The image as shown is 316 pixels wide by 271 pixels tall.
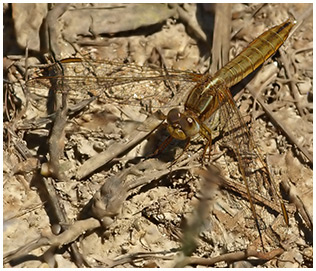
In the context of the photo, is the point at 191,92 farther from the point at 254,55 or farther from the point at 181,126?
the point at 254,55

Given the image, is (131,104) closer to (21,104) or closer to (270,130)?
(21,104)

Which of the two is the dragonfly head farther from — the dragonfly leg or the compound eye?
the dragonfly leg

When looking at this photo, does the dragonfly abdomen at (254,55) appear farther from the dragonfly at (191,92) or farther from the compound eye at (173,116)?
the compound eye at (173,116)

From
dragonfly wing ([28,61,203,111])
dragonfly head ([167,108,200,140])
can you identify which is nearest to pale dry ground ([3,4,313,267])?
dragonfly wing ([28,61,203,111])

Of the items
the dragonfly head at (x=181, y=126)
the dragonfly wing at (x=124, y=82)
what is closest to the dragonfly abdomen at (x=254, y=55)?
the dragonfly wing at (x=124, y=82)

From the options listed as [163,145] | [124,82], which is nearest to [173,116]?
[163,145]

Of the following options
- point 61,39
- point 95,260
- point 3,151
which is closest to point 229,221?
point 95,260
